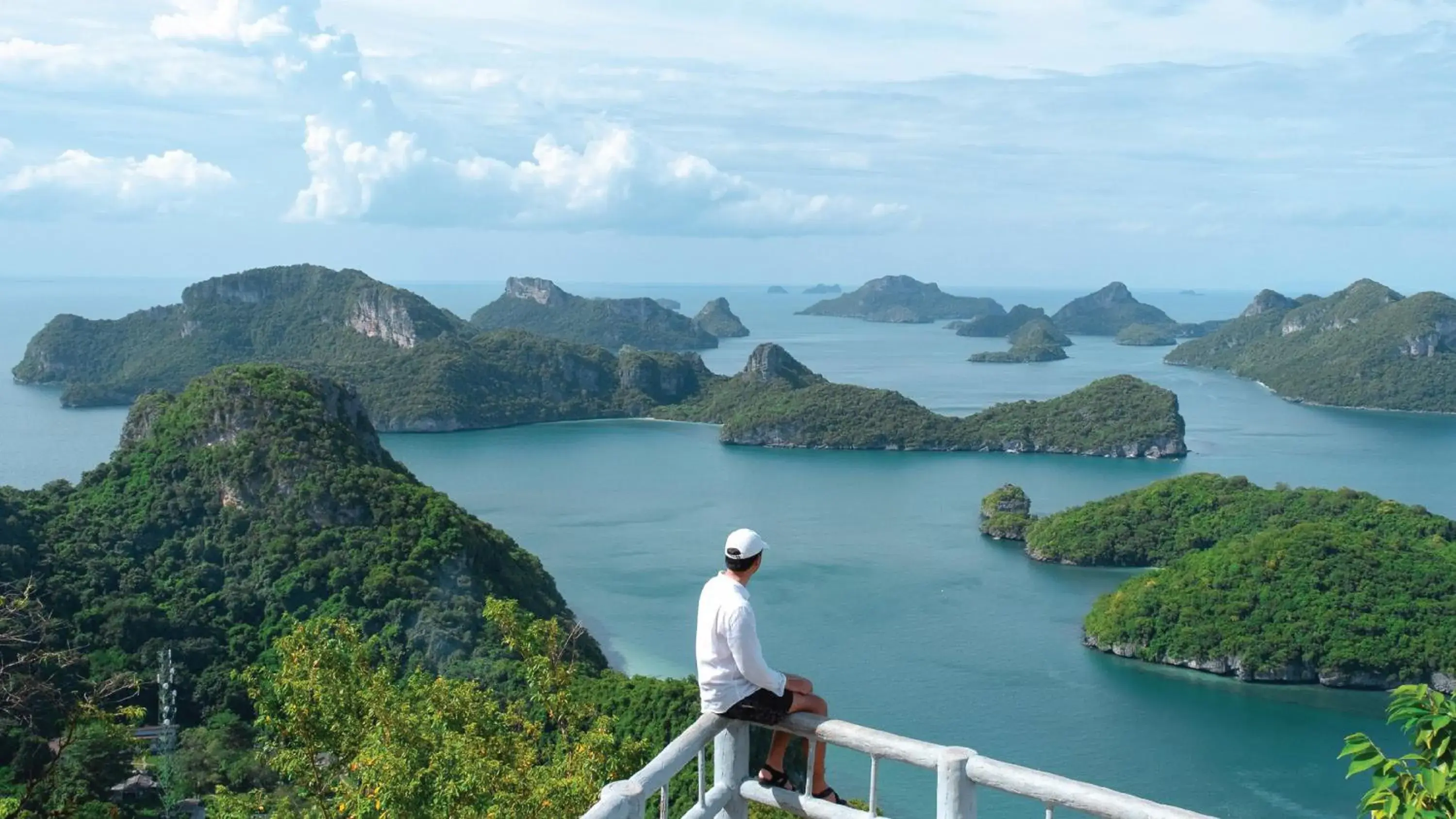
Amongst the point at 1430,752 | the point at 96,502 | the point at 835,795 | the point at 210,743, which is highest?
the point at 1430,752

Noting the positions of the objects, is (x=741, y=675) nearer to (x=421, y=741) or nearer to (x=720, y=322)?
(x=421, y=741)

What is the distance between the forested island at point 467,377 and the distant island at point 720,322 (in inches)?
2127

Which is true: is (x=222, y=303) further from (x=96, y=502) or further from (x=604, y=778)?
(x=604, y=778)

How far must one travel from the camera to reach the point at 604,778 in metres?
6.66

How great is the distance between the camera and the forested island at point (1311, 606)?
24.9 metres

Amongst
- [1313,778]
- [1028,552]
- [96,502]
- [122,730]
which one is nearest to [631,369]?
[1028,552]

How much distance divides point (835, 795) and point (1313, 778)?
2001cm

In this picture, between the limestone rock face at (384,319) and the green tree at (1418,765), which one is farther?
the limestone rock face at (384,319)

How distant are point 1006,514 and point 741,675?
3745 cm

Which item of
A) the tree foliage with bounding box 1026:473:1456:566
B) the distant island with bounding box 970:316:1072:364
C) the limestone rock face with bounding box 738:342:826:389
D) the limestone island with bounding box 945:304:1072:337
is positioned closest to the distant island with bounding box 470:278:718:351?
the distant island with bounding box 970:316:1072:364

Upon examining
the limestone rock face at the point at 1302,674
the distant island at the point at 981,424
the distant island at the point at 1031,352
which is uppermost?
the distant island at the point at 1031,352

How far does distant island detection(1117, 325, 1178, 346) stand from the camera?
131 meters

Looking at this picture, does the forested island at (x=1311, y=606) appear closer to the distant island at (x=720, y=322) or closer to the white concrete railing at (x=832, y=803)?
the white concrete railing at (x=832, y=803)

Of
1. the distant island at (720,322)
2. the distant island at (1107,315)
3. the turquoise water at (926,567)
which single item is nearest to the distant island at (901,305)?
the distant island at (1107,315)
